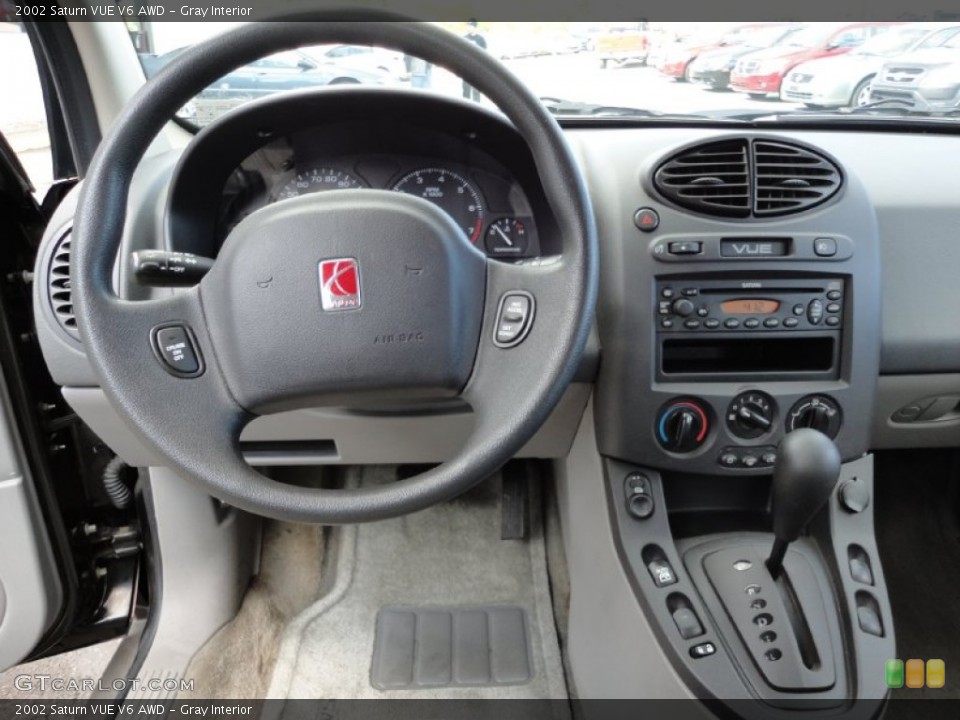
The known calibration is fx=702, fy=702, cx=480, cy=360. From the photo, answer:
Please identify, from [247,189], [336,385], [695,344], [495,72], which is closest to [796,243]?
[695,344]

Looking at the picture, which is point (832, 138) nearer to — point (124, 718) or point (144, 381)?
point (144, 381)

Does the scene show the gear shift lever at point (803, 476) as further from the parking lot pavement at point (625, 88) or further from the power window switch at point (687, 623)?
the parking lot pavement at point (625, 88)

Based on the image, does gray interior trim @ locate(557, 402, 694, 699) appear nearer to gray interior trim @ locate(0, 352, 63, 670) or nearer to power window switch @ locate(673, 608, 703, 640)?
power window switch @ locate(673, 608, 703, 640)

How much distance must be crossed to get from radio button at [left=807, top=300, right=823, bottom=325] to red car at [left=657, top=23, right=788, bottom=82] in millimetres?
537

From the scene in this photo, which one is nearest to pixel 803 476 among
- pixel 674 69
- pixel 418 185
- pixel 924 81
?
pixel 418 185

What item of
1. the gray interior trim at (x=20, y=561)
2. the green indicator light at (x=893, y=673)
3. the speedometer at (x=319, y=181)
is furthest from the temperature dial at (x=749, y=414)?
the gray interior trim at (x=20, y=561)

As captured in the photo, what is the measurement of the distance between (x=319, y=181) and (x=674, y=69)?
28.5 inches

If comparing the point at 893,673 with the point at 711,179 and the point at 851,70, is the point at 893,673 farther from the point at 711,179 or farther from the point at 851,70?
the point at 851,70

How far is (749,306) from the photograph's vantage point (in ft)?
3.67

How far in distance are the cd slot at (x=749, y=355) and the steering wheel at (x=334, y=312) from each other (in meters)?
0.36

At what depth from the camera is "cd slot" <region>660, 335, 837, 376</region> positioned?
44.4 inches

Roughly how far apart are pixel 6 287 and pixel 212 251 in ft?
1.19

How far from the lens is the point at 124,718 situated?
1359 millimetres

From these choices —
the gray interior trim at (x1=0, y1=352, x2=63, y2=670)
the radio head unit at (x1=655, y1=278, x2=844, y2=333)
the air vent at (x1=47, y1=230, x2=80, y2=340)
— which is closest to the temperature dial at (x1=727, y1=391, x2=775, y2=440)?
the radio head unit at (x1=655, y1=278, x2=844, y2=333)
